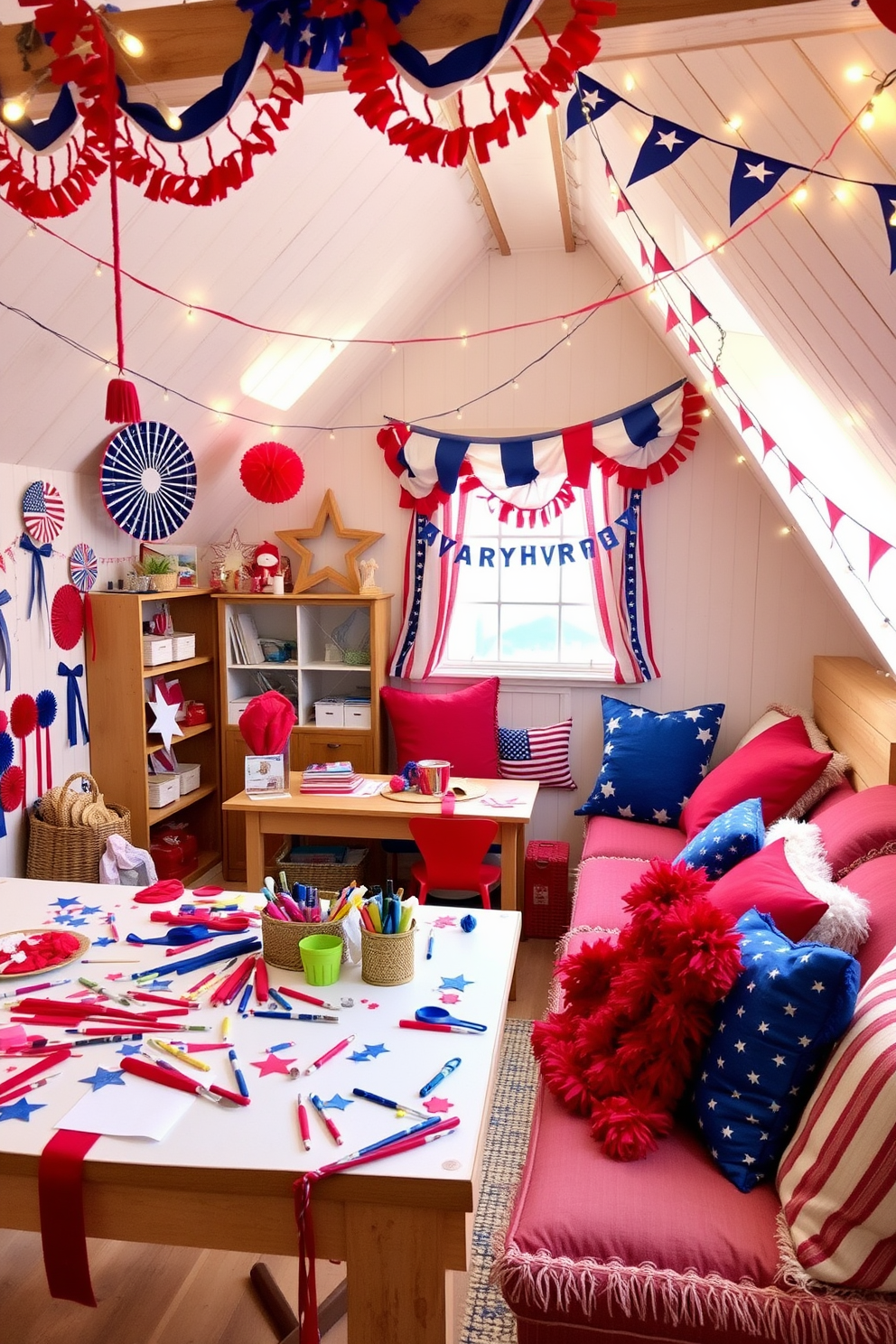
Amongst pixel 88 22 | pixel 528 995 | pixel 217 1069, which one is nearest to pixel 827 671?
pixel 528 995

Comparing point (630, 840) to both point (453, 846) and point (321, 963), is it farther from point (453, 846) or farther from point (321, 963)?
point (321, 963)

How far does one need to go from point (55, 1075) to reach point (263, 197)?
2.50 meters

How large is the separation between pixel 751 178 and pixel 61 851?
3.00 m

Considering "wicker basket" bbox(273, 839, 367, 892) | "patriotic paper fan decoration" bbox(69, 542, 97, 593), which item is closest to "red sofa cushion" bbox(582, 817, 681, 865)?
"wicker basket" bbox(273, 839, 367, 892)

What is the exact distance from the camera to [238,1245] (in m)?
1.39

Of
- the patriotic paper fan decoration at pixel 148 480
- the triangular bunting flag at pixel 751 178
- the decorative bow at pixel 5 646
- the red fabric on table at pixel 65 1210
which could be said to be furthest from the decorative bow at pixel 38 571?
the triangular bunting flag at pixel 751 178

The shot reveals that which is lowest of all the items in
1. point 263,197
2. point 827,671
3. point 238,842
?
point 238,842

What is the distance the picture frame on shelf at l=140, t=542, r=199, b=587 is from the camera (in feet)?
14.0

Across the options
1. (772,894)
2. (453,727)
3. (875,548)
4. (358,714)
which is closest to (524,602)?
(453,727)

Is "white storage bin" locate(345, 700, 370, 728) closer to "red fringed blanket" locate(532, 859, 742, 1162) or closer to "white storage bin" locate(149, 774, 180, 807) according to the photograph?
"white storage bin" locate(149, 774, 180, 807)

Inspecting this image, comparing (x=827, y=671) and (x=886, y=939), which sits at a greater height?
(x=827, y=671)

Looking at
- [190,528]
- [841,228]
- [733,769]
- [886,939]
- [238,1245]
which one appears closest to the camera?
[238,1245]

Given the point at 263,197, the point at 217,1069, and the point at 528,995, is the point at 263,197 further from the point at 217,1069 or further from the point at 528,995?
the point at 528,995

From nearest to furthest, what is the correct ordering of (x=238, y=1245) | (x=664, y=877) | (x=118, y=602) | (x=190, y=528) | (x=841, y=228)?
(x=238, y=1245), (x=841, y=228), (x=664, y=877), (x=118, y=602), (x=190, y=528)
